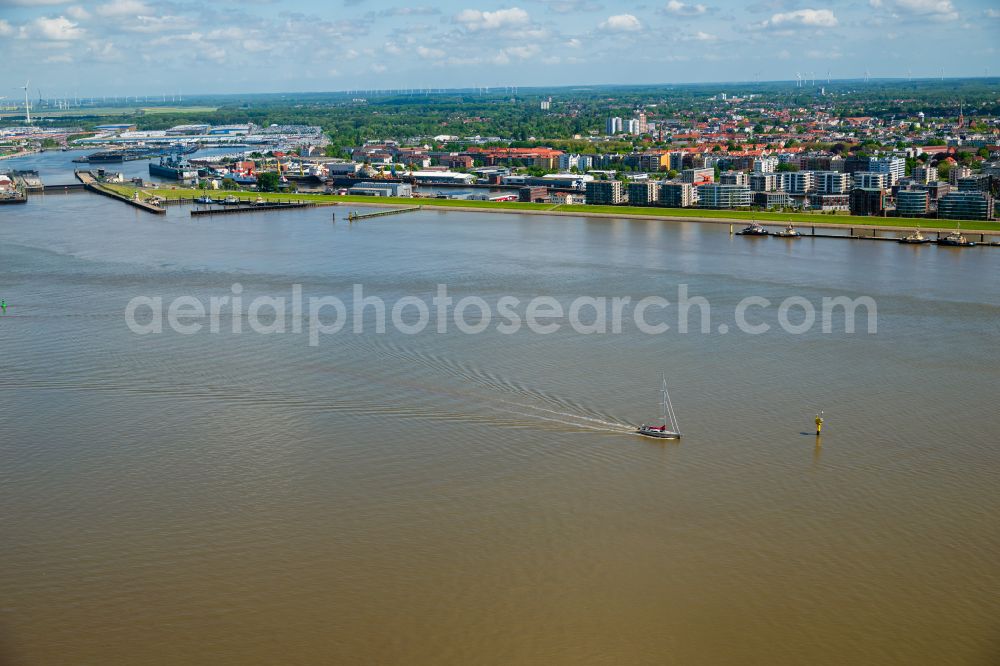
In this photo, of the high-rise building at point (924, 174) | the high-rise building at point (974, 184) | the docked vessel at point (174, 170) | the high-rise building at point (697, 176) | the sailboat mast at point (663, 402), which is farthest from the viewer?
the docked vessel at point (174, 170)

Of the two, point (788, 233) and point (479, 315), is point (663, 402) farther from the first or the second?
point (788, 233)

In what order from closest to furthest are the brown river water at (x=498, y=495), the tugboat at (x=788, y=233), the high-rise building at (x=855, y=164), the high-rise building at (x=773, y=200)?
1. the brown river water at (x=498, y=495)
2. the tugboat at (x=788, y=233)
3. the high-rise building at (x=773, y=200)
4. the high-rise building at (x=855, y=164)

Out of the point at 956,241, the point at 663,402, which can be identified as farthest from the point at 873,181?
the point at 663,402

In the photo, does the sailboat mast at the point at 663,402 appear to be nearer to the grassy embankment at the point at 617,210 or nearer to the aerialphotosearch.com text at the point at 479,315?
the aerialphotosearch.com text at the point at 479,315

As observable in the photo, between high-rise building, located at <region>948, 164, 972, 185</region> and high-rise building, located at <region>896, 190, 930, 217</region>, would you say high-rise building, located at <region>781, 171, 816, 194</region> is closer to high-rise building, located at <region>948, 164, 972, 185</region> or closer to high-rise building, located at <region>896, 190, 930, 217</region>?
high-rise building, located at <region>948, 164, 972, 185</region>

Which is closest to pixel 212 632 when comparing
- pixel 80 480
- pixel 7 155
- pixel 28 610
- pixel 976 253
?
pixel 28 610

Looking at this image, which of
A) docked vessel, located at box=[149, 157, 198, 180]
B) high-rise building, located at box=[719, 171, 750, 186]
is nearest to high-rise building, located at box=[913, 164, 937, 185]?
high-rise building, located at box=[719, 171, 750, 186]

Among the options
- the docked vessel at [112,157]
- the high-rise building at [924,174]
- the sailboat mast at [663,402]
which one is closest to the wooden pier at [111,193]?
the docked vessel at [112,157]

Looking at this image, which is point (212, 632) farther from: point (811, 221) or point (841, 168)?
point (841, 168)
